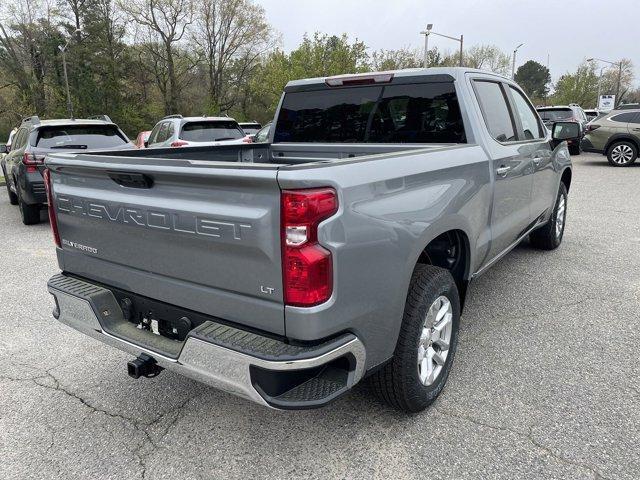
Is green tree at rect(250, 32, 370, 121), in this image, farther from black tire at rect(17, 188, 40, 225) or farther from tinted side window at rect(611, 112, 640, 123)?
black tire at rect(17, 188, 40, 225)

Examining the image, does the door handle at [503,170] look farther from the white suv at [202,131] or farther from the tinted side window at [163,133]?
the tinted side window at [163,133]

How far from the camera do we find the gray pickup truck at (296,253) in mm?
1952

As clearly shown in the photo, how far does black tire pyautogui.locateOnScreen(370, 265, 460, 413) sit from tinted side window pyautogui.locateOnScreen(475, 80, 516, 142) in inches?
57.3

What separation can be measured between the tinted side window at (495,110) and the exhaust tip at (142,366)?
270 cm

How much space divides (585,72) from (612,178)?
5110cm

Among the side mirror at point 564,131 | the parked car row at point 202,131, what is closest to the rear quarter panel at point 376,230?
the side mirror at point 564,131

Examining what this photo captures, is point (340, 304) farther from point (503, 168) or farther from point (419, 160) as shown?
point (503, 168)

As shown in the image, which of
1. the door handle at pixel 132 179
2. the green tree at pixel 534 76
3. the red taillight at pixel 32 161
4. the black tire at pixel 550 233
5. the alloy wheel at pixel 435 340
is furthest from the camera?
the green tree at pixel 534 76

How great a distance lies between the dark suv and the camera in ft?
25.6

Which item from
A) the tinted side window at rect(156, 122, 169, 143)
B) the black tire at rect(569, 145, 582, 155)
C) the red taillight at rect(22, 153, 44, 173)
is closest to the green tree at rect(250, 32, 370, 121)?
the black tire at rect(569, 145, 582, 155)

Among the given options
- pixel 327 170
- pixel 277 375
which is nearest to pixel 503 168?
pixel 327 170

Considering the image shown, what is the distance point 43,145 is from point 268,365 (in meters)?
7.72

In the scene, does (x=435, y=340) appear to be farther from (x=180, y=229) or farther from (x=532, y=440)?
(x=180, y=229)

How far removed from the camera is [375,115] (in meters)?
3.73
